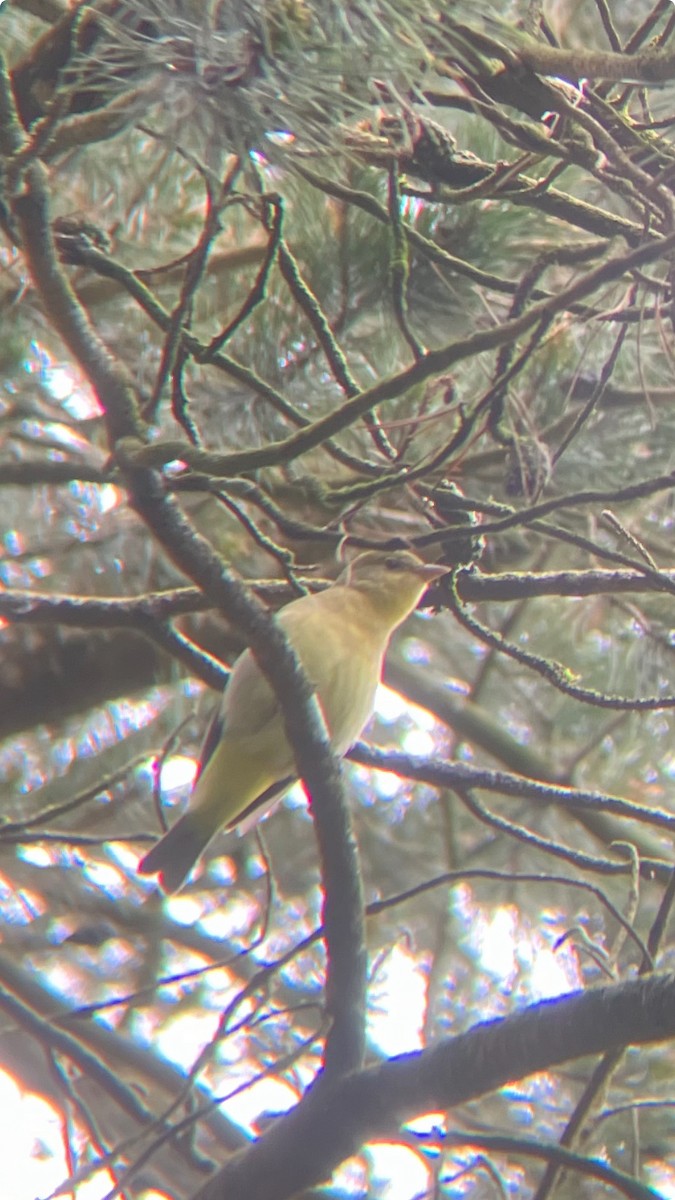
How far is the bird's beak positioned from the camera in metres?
1.42

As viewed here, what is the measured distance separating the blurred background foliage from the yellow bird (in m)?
0.06

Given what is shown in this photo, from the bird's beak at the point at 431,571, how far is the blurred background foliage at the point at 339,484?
5 centimetres

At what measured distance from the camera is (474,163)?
1237mm

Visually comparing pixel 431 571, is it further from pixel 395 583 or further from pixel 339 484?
pixel 339 484

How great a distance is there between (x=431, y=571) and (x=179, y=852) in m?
0.44

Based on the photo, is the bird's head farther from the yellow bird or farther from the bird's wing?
the bird's wing

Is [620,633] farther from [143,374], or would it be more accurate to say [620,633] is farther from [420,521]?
[143,374]

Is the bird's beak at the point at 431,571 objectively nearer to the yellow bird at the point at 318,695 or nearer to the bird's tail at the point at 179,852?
the yellow bird at the point at 318,695

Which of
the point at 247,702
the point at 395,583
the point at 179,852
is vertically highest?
the point at 395,583

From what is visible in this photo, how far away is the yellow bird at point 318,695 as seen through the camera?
1.42 metres

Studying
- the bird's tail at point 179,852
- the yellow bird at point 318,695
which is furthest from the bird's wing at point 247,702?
the bird's tail at point 179,852

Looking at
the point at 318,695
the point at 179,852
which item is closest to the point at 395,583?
the point at 318,695

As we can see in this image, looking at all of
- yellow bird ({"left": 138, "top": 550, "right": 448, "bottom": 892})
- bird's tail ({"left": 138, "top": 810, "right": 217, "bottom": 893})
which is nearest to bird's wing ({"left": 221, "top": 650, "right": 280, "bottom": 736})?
yellow bird ({"left": 138, "top": 550, "right": 448, "bottom": 892})

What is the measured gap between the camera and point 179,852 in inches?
59.3
